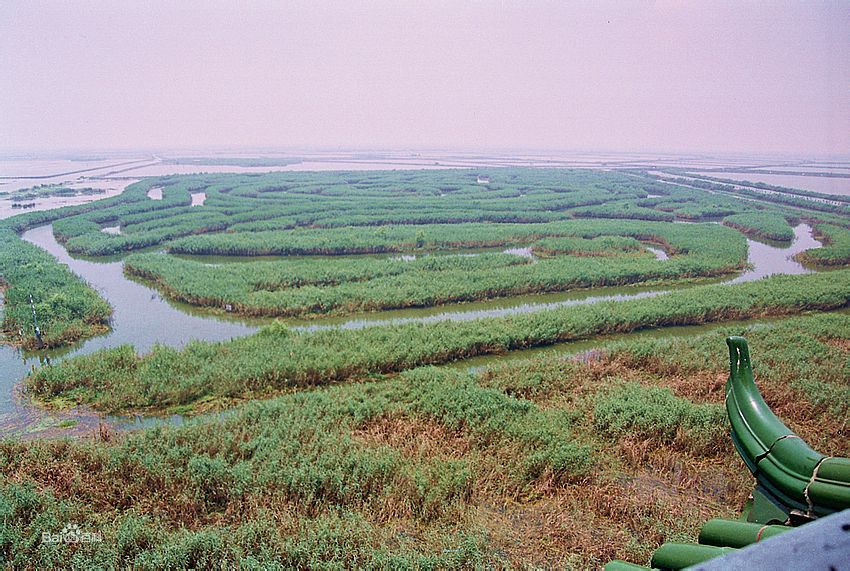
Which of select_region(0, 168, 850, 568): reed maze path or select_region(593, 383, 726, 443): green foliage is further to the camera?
select_region(593, 383, 726, 443): green foliage

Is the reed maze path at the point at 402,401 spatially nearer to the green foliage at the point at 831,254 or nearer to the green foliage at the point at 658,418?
the green foliage at the point at 658,418

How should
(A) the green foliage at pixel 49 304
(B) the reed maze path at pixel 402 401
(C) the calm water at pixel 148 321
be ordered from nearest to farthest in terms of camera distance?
(B) the reed maze path at pixel 402 401 < (C) the calm water at pixel 148 321 < (A) the green foliage at pixel 49 304

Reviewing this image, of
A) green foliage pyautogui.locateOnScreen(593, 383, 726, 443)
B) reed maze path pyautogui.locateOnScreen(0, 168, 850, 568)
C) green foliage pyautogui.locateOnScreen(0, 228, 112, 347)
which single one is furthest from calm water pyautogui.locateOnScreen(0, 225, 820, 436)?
green foliage pyautogui.locateOnScreen(593, 383, 726, 443)

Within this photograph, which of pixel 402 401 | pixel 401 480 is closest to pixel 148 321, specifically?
pixel 402 401

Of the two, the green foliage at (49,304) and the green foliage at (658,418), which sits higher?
the green foliage at (49,304)

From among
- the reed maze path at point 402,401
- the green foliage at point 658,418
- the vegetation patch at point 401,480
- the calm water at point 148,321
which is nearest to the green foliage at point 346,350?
the reed maze path at point 402,401

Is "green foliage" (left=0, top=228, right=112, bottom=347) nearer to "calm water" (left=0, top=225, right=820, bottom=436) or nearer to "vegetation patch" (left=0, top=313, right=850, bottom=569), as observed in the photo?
"calm water" (left=0, top=225, right=820, bottom=436)
